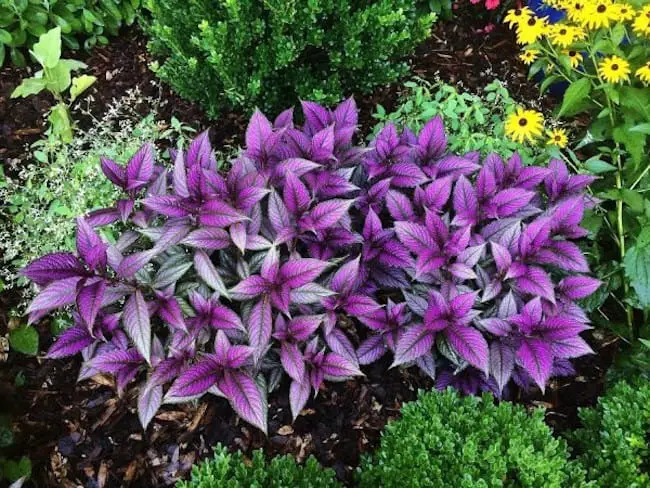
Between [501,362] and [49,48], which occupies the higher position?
[49,48]

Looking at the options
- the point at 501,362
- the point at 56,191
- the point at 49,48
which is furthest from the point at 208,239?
the point at 49,48

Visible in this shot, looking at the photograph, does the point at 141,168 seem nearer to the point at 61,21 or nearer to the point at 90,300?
the point at 90,300

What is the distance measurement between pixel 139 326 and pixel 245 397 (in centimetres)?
41

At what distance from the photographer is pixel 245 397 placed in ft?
7.01

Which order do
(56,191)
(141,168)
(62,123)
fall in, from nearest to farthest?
1. (141,168)
2. (56,191)
3. (62,123)

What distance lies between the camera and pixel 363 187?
2768mm

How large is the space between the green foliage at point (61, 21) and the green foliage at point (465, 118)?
1737 mm

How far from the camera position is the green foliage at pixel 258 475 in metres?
1.95

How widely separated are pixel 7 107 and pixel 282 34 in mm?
1791

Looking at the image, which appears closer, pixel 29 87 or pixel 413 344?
pixel 413 344

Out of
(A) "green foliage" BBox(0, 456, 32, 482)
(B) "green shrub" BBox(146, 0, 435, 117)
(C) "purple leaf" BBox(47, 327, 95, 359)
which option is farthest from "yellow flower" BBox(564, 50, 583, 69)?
(A) "green foliage" BBox(0, 456, 32, 482)

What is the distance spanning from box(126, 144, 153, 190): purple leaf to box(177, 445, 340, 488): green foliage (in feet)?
3.45

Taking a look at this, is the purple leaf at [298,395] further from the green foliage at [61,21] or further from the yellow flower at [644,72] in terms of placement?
the green foliage at [61,21]

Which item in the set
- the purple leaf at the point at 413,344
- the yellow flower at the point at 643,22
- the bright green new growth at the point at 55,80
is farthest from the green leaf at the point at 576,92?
the bright green new growth at the point at 55,80
